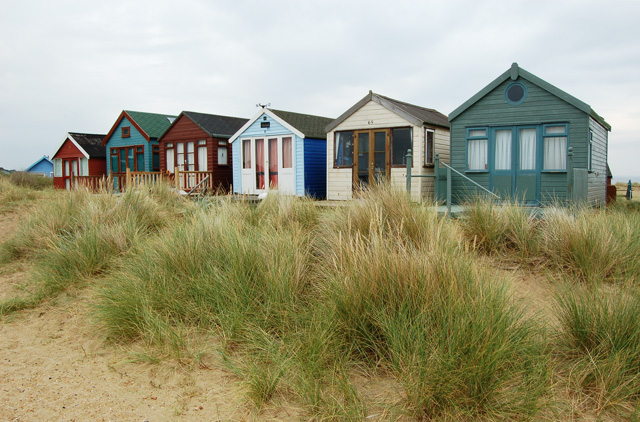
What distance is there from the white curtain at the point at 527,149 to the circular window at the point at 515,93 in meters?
0.77

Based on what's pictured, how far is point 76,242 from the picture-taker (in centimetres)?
698

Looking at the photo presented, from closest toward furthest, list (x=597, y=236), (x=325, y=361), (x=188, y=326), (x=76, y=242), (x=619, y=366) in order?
(x=619, y=366), (x=325, y=361), (x=188, y=326), (x=597, y=236), (x=76, y=242)

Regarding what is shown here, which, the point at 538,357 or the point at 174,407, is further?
the point at 174,407

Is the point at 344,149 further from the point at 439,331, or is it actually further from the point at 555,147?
the point at 439,331

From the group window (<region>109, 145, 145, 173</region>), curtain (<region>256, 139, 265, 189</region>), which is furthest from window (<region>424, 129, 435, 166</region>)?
window (<region>109, 145, 145, 173</region>)

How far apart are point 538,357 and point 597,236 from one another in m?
3.45

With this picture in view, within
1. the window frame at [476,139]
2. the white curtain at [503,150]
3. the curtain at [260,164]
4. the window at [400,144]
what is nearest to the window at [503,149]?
the white curtain at [503,150]

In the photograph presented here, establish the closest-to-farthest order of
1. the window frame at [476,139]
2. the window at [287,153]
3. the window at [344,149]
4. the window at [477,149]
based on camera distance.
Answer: the window frame at [476,139] → the window at [477,149] → the window at [344,149] → the window at [287,153]

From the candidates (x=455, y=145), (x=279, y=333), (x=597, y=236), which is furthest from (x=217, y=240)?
(x=455, y=145)

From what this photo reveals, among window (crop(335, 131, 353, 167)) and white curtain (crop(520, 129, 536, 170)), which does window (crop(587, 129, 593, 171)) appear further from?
window (crop(335, 131, 353, 167))

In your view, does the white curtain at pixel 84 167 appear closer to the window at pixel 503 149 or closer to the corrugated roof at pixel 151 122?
the corrugated roof at pixel 151 122

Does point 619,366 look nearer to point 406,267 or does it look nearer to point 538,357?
point 538,357

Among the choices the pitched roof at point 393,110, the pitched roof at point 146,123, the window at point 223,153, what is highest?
the pitched roof at point 146,123

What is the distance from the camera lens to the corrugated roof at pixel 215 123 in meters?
20.6
